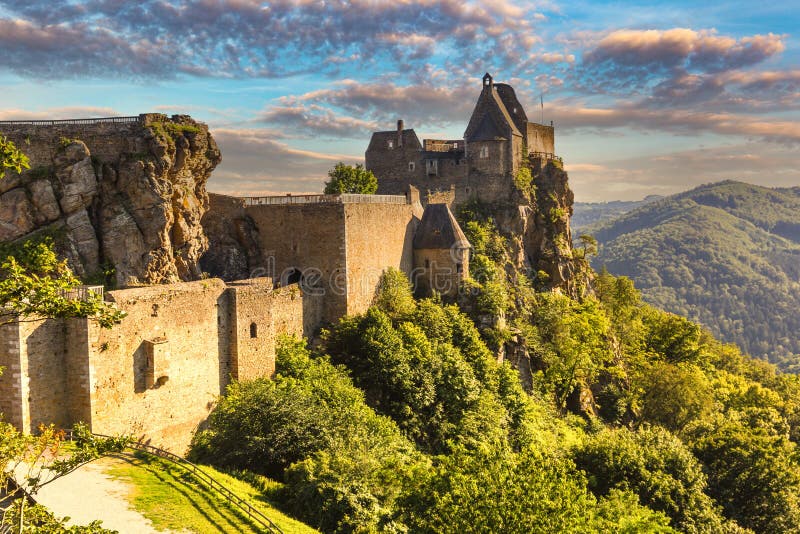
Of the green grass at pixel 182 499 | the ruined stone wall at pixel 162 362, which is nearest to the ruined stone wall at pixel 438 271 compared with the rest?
the ruined stone wall at pixel 162 362

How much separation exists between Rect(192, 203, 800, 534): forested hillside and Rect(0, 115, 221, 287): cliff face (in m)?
8.39

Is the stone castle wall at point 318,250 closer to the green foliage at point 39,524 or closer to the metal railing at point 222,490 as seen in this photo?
the metal railing at point 222,490

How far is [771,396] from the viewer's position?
58969 millimetres

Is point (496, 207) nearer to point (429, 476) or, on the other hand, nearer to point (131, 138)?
point (131, 138)

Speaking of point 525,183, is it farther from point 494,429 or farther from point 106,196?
point 106,196

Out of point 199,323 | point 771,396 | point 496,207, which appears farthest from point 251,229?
point 771,396

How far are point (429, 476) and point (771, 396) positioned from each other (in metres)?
48.3

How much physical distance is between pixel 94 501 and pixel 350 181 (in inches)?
1503

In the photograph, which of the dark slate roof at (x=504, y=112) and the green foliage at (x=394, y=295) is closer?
the green foliage at (x=394, y=295)

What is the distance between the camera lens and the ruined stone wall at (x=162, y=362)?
22.8 meters

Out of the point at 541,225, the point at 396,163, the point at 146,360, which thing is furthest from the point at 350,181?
the point at 146,360

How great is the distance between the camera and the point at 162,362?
24734 mm

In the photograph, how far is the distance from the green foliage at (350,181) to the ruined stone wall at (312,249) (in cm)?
1556

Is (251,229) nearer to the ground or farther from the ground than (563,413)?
farther from the ground
